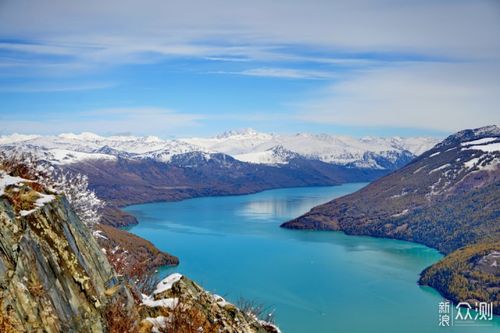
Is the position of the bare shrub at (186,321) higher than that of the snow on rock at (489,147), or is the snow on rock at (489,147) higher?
the snow on rock at (489,147)

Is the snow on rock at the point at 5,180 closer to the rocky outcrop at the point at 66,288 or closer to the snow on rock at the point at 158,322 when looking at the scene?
the rocky outcrop at the point at 66,288

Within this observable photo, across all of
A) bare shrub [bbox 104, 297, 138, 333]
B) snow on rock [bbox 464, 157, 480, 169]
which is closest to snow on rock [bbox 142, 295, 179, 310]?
bare shrub [bbox 104, 297, 138, 333]

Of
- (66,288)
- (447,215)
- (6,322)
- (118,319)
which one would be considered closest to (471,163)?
(447,215)

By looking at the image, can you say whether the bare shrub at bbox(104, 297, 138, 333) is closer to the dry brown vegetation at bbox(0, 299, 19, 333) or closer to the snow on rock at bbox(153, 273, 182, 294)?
the snow on rock at bbox(153, 273, 182, 294)

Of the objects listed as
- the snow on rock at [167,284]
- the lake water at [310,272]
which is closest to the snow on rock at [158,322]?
the snow on rock at [167,284]

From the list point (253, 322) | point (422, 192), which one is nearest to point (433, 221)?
point (422, 192)

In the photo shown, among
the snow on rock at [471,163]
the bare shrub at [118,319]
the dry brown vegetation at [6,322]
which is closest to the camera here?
the dry brown vegetation at [6,322]

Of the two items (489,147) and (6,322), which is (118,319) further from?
(489,147)

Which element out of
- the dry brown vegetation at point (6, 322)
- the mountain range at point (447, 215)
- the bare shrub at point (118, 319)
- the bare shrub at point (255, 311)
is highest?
the dry brown vegetation at point (6, 322)
